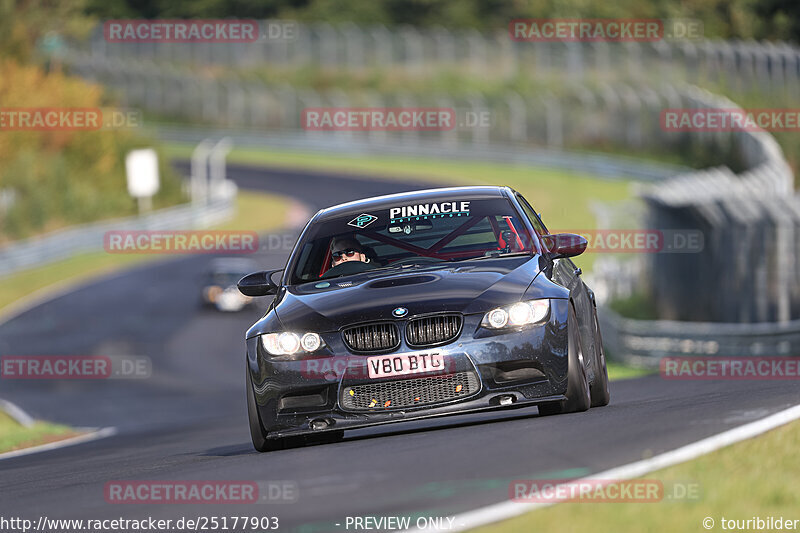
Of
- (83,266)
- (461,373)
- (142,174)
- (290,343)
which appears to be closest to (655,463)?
(461,373)

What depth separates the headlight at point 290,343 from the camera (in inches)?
348

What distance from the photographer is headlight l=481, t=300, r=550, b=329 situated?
28.8 ft

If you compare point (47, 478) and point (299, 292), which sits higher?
point (299, 292)

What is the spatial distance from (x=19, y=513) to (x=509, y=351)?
295cm

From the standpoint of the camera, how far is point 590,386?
10031 millimetres

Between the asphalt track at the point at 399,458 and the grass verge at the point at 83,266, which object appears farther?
the grass verge at the point at 83,266

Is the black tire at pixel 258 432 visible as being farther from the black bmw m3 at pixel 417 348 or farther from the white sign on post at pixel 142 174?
the white sign on post at pixel 142 174

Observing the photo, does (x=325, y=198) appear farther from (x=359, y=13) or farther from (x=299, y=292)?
(x=299, y=292)

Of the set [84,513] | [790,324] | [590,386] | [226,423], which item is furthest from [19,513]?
[790,324]

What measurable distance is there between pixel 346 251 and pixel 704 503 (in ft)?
15.3

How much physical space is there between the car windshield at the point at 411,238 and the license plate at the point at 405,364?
123 cm

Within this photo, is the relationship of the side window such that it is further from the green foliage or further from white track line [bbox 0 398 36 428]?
the green foliage

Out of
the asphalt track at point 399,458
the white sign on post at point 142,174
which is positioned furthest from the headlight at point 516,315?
the white sign on post at point 142,174

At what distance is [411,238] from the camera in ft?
33.2
